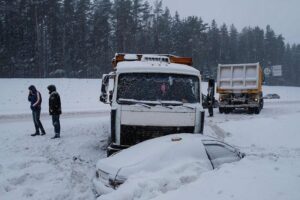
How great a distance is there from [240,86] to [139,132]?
15.9 meters

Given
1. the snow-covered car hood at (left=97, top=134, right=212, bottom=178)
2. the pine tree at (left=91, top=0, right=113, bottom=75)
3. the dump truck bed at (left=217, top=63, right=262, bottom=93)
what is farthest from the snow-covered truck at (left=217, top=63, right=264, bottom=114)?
the pine tree at (left=91, top=0, right=113, bottom=75)

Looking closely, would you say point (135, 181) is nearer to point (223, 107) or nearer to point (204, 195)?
point (204, 195)

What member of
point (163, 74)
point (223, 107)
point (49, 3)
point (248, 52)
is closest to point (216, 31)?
point (248, 52)

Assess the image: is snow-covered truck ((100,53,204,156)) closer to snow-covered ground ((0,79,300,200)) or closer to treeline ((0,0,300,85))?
snow-covered ground ((0,79,300,200))

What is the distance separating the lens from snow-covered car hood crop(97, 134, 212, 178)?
5.62 metres

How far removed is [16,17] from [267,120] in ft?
140

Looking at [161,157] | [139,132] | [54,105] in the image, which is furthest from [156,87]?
[54,105]

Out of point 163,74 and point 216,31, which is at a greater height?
point 216,31

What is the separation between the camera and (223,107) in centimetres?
2316

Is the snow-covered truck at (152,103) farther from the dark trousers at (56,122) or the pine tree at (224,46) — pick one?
the pine tree at (224,46)

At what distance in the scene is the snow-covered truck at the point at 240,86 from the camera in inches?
885

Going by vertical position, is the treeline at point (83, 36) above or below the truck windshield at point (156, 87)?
above

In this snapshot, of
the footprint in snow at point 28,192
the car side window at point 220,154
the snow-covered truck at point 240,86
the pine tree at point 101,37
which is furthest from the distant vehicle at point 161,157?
the pine tree at point 101,37

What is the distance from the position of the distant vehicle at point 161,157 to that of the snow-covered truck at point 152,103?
146 cm
